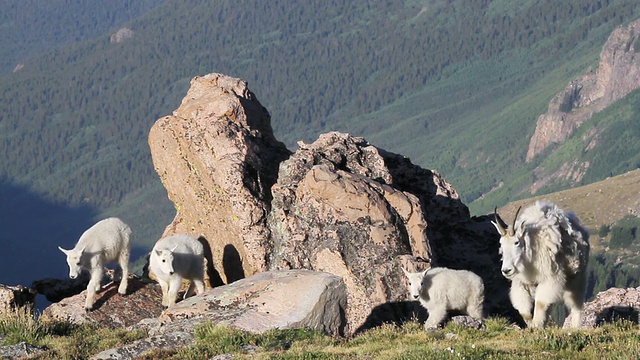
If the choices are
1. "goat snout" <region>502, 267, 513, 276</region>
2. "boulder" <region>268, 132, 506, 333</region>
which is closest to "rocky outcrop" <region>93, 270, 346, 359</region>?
"boulder" <region>268, 132, 506, 333</region>

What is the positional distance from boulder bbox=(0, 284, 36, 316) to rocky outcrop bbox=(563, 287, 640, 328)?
471 inches

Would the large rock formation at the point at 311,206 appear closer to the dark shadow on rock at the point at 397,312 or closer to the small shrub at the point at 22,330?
the dark shadow on rock at the point at 397,312

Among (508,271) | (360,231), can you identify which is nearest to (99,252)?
(360,231)

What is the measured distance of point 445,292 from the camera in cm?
2367

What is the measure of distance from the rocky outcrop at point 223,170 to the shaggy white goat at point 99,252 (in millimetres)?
2169

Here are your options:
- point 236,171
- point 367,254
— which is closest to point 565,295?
point 367,254

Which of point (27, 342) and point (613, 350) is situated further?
point (27, 342)

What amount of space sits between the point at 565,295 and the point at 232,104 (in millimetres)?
11862

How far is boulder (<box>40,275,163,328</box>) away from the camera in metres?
27.1

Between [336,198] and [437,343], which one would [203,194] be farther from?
[437,343]

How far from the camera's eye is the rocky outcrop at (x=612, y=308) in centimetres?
2642

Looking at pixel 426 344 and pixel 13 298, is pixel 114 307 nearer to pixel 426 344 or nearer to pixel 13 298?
pixel 13 298

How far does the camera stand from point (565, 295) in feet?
76.8

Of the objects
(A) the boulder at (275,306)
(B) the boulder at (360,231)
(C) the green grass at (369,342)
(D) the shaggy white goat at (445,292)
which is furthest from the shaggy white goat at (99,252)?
(D) the shaggy white goat at (445,292)
